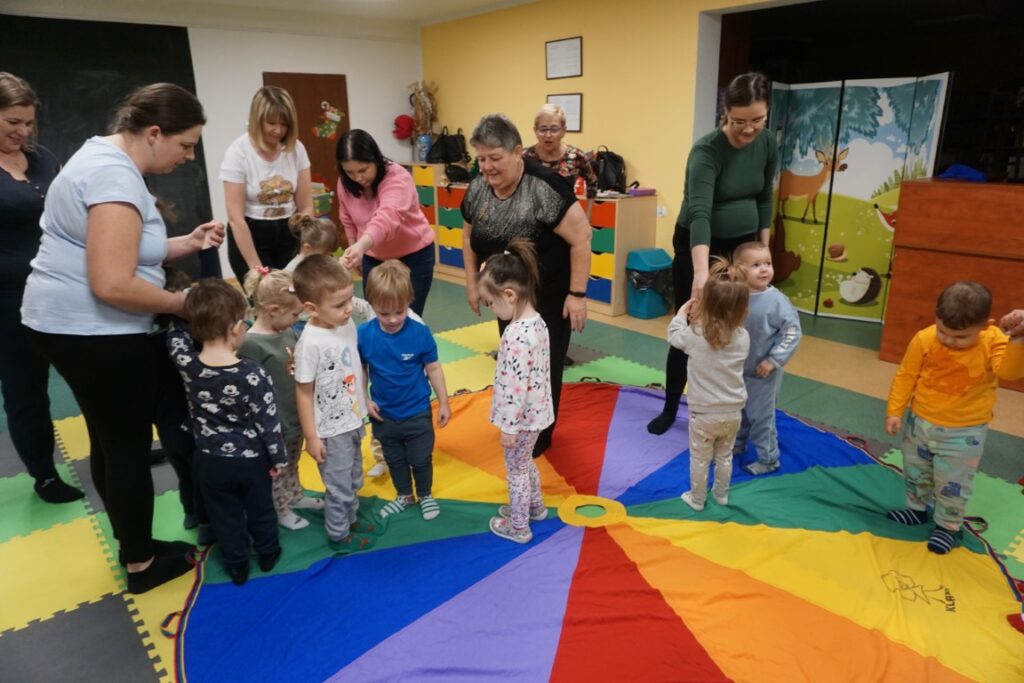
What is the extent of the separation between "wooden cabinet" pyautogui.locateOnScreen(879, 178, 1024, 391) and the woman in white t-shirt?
3.84m

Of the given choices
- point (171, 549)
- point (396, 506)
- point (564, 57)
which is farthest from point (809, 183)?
point (171, 549)

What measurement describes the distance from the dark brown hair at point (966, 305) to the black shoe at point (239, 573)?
272cm

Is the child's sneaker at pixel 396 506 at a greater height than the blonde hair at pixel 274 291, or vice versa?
the blonde hair at pixel 274 291

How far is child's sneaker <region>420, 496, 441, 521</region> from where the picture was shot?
9.39ft

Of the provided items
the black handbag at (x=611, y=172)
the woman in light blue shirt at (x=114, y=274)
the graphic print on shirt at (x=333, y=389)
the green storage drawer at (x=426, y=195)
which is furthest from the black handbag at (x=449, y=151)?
the woman in light blue shirt at (x=114, y=274)

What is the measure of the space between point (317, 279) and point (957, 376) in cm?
236

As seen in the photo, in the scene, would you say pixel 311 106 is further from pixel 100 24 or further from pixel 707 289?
pixel 707 289

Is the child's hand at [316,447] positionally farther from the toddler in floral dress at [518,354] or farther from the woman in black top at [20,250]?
the woman in black top at [20,250]

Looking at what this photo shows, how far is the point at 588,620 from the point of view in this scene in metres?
2.28

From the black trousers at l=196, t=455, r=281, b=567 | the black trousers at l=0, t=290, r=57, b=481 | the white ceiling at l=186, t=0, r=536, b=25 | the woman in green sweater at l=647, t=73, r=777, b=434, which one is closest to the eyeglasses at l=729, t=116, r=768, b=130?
the woman in green sweater at l=647, t=73, r=777, b=434

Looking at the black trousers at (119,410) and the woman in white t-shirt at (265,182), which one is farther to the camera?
the woman in white t-shirt at (265,182)

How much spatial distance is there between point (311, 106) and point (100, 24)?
217cm

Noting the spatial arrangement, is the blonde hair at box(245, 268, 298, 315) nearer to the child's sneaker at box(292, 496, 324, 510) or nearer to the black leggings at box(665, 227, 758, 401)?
the child's sneaker at box(292, 496, 324, 510)

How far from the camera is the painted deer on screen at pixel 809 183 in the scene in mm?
5625
